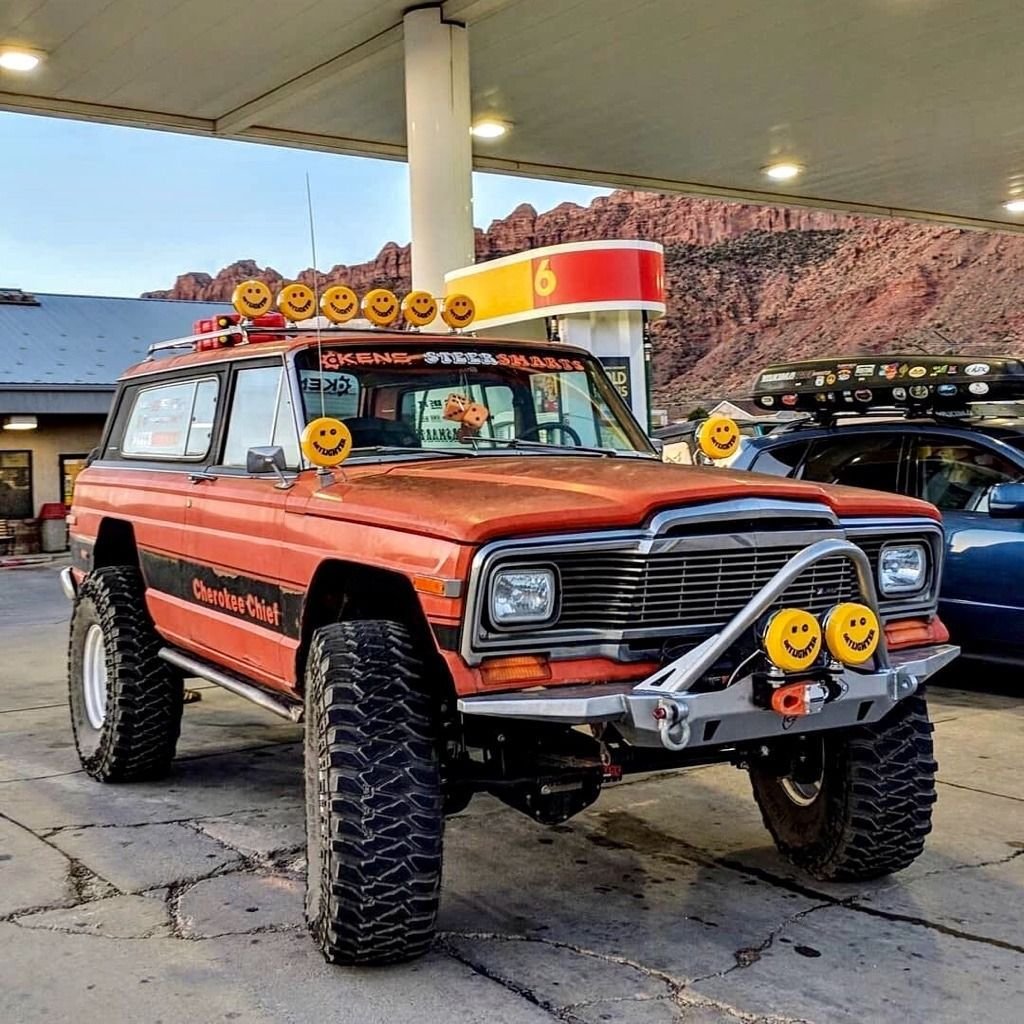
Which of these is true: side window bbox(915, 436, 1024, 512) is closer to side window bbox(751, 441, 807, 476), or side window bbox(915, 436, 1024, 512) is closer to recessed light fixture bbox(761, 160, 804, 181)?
side window bbox(751, 441, 807, 476)

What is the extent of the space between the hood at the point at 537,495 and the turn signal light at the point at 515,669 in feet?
1.22

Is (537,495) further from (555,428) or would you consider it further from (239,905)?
(239,905)

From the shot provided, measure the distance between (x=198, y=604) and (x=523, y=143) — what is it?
10869 mm

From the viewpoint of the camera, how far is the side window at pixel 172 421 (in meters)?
6.06

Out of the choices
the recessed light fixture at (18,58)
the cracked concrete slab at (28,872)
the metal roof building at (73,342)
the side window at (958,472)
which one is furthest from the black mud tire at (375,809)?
the metal roof building at (73,342)

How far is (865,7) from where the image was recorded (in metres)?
11.1

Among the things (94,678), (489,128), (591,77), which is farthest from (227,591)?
(489,128)

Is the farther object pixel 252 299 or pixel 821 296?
pixel 821 296

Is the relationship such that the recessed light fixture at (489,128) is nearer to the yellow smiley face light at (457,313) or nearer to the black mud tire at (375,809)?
the yellow smiley face light at (457,313)

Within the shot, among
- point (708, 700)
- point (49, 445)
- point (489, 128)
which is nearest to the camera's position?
point (708, 700)

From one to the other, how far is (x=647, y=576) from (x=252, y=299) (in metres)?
2.95

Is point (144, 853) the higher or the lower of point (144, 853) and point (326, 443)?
the lower

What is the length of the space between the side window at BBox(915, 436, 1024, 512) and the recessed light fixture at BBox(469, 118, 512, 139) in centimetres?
769

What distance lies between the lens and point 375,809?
3.87 meters
